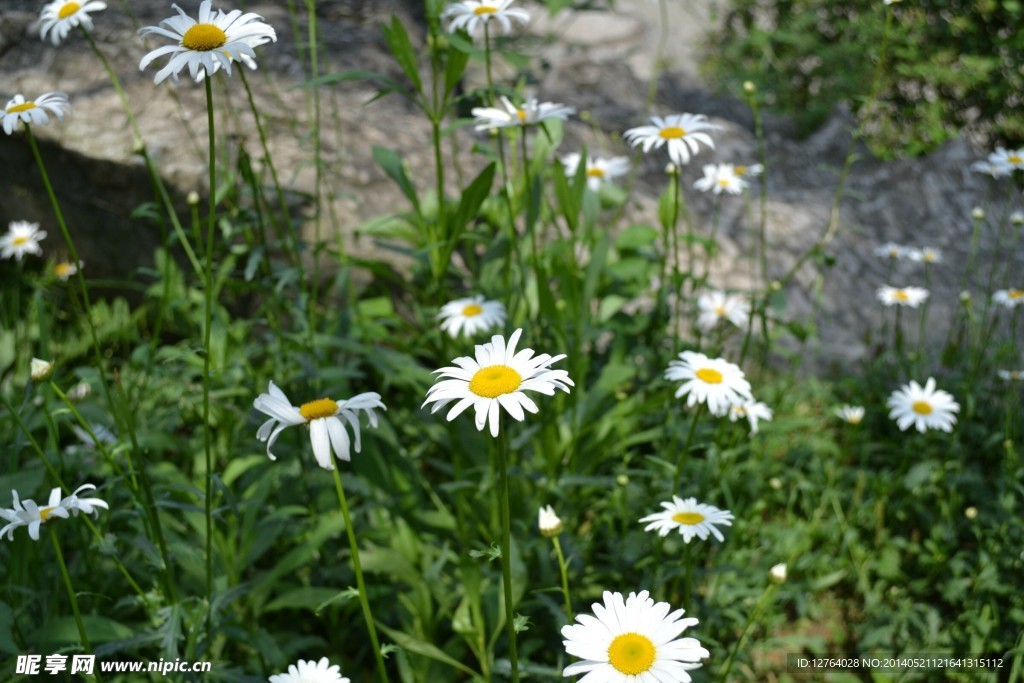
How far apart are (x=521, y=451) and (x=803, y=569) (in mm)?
761

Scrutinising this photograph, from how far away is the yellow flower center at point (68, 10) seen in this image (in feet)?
5.65

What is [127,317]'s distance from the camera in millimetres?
2980

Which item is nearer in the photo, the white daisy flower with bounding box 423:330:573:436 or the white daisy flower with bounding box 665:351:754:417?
the white daisy flower with bounding box 423:330:573:436

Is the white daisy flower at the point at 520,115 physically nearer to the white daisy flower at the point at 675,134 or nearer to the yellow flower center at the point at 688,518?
the white daisy flower at the point at 675,134

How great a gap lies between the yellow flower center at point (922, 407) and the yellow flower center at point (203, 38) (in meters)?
1.77

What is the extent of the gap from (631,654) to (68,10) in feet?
5.32

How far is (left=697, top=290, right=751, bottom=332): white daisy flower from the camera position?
2.31 metres

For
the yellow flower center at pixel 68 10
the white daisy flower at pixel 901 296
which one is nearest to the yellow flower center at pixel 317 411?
the yellow flower center at pixel 68 10

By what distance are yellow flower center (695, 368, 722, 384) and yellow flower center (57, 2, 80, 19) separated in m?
1.43

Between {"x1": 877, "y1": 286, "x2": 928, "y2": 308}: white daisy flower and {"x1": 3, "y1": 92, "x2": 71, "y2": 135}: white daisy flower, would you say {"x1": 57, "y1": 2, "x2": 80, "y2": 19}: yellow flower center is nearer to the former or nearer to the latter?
{"x1": 3, "y1": 92, "x2": 71, "y2": 135}: white daisy flower

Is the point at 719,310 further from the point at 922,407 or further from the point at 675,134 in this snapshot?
the point at 675,134

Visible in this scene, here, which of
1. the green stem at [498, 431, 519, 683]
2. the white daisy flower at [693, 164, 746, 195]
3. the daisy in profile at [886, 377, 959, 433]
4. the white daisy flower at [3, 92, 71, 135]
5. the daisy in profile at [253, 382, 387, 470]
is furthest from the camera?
the white daisy flower at [693, 164, 746, 195]

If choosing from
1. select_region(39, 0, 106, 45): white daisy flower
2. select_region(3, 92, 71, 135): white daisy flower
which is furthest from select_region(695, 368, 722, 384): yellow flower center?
select_region(39, 0, 106, 45): white daisy flower

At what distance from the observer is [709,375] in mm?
1620
